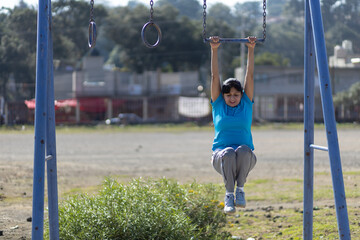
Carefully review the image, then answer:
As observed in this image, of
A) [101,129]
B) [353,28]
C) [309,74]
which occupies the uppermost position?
[353,28]

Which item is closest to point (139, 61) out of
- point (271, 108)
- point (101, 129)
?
point (271, 108)

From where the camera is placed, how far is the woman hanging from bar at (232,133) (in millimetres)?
6230

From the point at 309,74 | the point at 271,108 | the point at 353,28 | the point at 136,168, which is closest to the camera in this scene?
the point at 309,74

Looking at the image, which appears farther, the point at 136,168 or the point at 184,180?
the point at 136,168

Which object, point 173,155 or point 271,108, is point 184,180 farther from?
point 271,108

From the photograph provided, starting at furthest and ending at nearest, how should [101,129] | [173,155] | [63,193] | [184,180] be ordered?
1. [101,129]
2. [173,155]
3. [184,180]
4. [63,193]

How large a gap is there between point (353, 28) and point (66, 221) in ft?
70.0

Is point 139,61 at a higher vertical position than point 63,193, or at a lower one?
higher

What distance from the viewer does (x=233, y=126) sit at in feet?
20.9

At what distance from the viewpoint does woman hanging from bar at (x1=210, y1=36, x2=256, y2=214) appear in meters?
6.23

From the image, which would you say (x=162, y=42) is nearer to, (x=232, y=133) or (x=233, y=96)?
(x=233, y=96)

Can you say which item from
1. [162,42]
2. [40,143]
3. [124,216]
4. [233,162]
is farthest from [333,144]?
[162,42]

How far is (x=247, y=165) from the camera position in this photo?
20.6 ft

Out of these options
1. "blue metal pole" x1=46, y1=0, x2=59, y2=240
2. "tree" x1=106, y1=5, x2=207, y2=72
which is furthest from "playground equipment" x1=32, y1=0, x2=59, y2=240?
"tree" x1=106, y1=5, x2=207, y2=72
